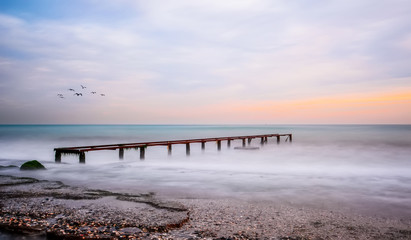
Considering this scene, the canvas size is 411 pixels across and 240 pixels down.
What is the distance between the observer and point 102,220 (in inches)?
264

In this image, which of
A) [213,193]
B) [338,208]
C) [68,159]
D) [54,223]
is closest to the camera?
[54,223]

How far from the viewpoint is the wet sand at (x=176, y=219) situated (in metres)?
5.97

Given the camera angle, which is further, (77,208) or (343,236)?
(77,208)

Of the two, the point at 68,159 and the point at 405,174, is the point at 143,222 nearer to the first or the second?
the point at 405,174

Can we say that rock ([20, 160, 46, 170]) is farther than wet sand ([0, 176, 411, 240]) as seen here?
Yes

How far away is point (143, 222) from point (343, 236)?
172 inches

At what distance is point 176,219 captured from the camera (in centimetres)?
681

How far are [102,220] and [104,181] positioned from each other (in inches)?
268

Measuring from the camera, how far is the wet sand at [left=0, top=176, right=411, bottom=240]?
19.6ft

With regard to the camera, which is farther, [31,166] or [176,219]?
[31,166]

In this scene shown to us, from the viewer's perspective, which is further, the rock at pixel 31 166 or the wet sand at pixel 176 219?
the rock at pixel 31 166

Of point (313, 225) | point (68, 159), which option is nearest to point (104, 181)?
point (313, 225)

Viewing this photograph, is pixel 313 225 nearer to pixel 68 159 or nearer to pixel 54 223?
pixel 54 223

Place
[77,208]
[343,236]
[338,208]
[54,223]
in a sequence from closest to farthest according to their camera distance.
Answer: [343,236] → [54,223] → [77,208] → [338,208]
